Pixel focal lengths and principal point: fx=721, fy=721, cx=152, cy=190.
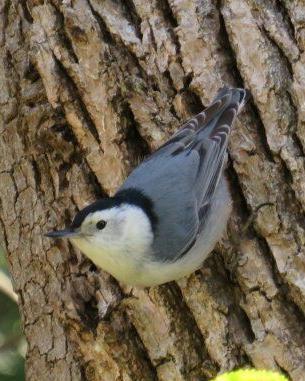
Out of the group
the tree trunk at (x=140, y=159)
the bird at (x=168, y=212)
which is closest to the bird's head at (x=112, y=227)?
the bird at (x=168, y=212)

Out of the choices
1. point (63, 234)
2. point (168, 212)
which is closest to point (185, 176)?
point (168, 212)

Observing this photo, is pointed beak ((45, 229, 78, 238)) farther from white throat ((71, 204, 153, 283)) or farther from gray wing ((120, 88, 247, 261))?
gray wing ((120, 88, 247, 261))

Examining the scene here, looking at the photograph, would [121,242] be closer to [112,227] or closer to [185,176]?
[112,227]

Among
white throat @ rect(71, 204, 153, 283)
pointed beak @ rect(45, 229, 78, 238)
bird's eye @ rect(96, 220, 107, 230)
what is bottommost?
white throat @ rect(71, 204, 153, 283)

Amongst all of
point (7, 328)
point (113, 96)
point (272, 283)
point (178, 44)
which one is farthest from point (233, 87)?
point (7, 328)

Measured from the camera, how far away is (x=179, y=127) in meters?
2.49

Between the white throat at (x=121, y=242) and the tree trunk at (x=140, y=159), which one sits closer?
the tree trunk at (x=140, y=159)

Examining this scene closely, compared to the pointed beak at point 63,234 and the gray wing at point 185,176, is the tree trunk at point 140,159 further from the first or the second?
the pointed beak at point 63,234

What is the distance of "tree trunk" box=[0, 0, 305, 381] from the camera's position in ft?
7.22

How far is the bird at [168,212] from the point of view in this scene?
7.66 feet

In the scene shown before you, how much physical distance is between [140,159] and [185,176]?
0.60 feet

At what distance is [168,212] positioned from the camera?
8.10ft

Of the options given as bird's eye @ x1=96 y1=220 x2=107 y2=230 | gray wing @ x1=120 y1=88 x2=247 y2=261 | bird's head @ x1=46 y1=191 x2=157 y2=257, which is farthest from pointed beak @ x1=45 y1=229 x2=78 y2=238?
gray wing @ x1=120 y1=88 x2=247 y2=261

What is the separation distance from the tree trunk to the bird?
55 mm
